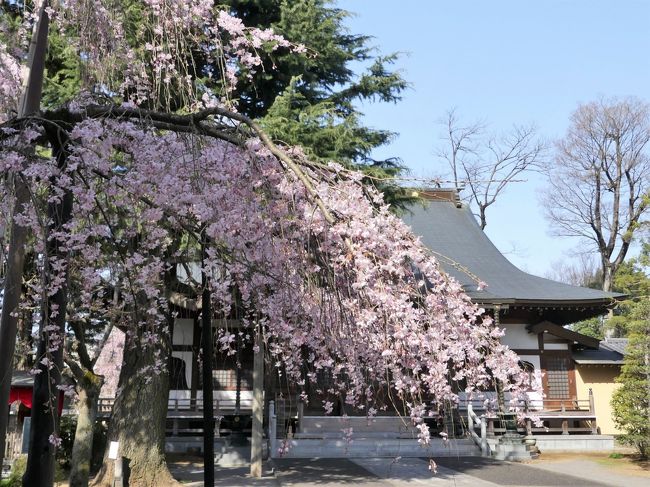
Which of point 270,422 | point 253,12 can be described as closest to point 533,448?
point 270,422

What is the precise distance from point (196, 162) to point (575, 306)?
57.5 ft

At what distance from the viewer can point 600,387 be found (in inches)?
789

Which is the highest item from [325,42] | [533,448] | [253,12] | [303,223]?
[253,12]

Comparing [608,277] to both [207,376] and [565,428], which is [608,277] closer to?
[565,428]

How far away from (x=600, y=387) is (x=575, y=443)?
299cm

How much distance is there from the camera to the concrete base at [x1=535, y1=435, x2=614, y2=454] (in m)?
17.7

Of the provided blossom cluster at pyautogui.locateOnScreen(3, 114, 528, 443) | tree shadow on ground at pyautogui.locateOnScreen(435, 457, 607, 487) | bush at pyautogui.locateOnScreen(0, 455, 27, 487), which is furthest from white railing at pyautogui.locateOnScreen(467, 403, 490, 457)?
blossom cluster at pyautogui.locateOnScreen(3, 114, 528, 443)

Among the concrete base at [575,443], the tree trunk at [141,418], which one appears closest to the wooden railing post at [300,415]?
the tree trunk at [141,418]

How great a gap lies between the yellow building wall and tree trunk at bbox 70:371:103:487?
51.0ft

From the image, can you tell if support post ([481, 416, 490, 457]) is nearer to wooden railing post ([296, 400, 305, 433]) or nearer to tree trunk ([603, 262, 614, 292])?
wooden railing post ([296, 400, 305, 433])

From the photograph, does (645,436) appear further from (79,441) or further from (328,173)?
(328,173)

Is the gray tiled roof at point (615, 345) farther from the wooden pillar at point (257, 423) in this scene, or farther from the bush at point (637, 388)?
the wooden pillar at point (257, 423)

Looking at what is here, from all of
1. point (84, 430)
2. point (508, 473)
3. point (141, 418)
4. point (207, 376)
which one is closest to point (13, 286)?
point (207, 376)

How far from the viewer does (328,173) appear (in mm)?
4590
